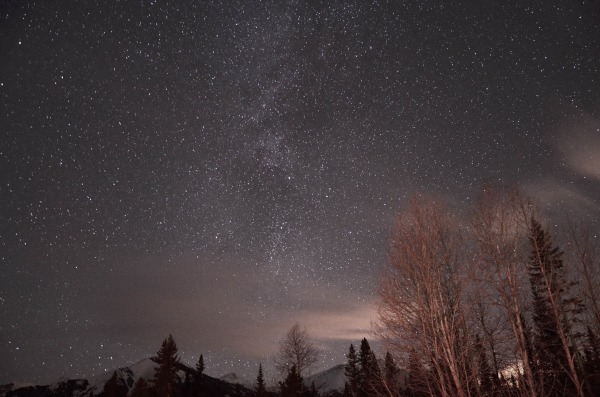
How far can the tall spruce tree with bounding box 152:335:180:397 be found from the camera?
41906 millimetres

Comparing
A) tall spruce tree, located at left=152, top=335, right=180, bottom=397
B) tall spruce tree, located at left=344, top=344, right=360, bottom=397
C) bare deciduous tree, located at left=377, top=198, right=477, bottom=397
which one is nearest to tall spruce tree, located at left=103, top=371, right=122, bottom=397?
tall spruce tree, located at left=152, top=335, right=180, bottom=397

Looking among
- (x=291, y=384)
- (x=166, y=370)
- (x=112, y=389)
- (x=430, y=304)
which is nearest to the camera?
(x=430, y=304)

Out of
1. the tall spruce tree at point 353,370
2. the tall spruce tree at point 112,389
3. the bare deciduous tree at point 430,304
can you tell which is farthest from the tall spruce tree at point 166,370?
the bare deciduous tree at point 430,304

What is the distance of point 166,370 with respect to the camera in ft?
143

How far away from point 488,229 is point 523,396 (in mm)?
6385

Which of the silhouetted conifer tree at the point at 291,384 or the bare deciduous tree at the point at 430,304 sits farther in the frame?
the silhouetted conifer tree at the point at 291,384

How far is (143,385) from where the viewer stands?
47469 mm

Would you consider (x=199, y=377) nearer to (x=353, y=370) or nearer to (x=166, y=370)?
(x=166, y=370)

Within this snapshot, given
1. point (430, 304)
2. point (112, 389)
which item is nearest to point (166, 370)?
point (112, 389)

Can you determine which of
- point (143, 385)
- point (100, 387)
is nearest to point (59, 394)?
point (100, 387)

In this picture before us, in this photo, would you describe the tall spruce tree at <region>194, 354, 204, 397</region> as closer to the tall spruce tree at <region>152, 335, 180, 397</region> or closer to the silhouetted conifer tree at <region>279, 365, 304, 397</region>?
the tall spruce tree at <region>152, 335, 180, 397</region>

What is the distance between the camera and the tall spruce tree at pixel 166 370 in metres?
41.9

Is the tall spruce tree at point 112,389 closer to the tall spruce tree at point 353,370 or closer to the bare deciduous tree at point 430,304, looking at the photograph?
the tall spruce tree at point 353,370

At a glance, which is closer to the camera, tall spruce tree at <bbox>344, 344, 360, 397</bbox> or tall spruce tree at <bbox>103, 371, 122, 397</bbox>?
tall spruce tree at <bbox>344, 344, 360, 397</bbox>
